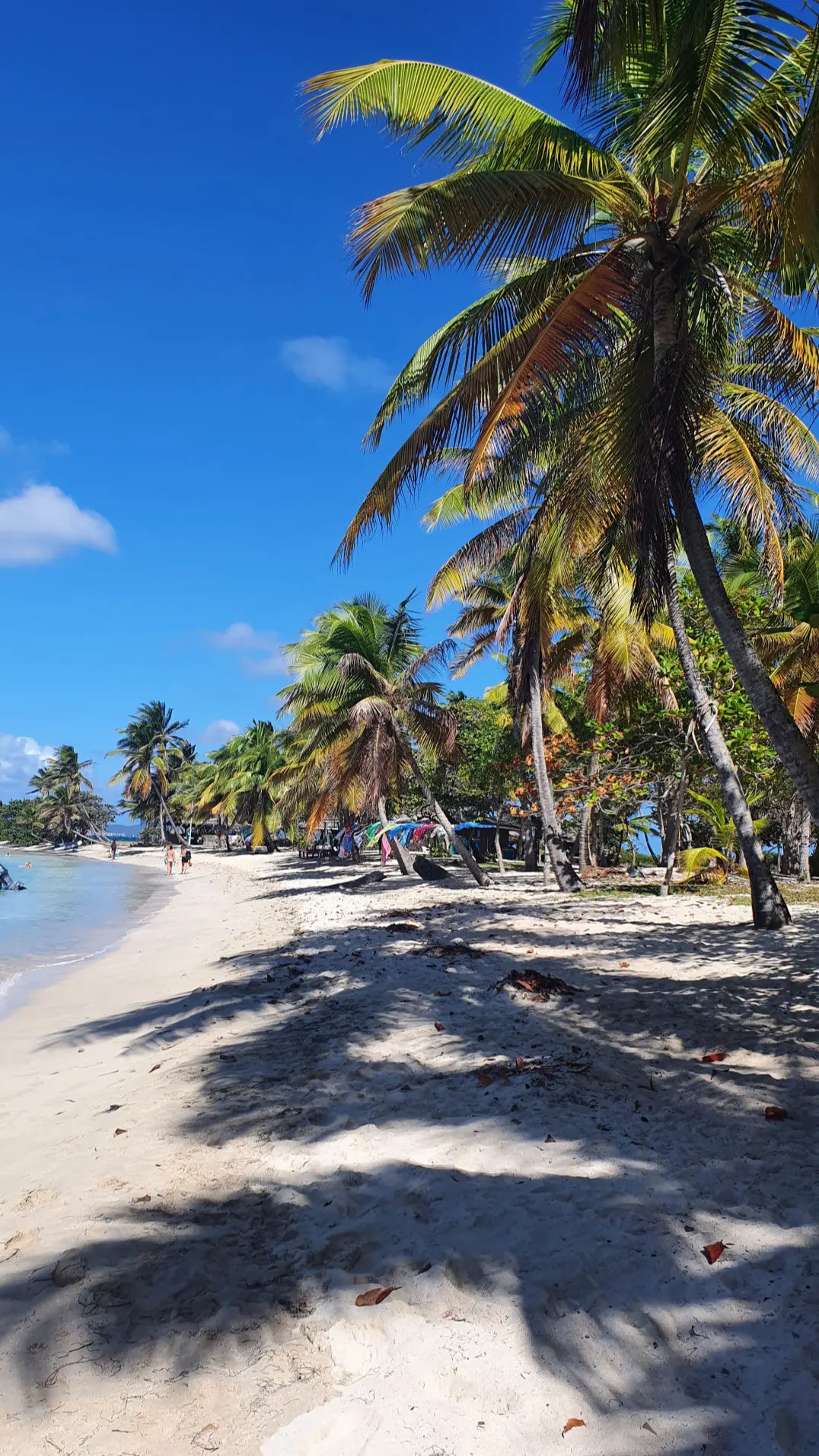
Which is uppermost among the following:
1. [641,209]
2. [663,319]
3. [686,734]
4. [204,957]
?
[641,209]

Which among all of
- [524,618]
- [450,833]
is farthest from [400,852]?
[524,618]

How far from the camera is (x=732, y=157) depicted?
20.1 ft

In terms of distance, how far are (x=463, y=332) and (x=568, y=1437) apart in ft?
25.3

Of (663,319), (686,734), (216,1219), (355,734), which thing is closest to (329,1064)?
(216,1219)

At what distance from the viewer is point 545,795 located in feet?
51.5

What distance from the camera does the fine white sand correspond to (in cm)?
230

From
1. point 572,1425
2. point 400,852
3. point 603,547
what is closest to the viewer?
point 572,1425

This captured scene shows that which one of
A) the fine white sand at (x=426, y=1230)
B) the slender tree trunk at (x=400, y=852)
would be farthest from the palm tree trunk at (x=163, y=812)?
the fine white sand at (x=426, y=1230)

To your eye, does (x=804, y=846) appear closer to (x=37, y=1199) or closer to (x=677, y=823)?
(x=677, y=823)

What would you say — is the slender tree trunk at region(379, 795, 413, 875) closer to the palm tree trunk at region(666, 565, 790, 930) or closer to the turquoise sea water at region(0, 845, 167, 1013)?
the turquoise sea water at region(0, 845, 167, 1013)

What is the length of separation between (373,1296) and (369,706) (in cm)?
1590

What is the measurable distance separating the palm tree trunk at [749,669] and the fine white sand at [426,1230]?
73.1 inches

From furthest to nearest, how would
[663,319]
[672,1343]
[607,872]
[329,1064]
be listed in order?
[607,872] → [663,319] → [329,1064] → [672,1343]

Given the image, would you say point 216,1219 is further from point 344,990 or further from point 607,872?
point 607,872
